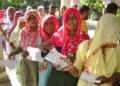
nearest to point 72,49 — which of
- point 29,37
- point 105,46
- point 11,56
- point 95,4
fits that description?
point 105,46

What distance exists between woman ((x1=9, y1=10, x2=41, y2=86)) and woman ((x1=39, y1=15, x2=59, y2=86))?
4.1 inches

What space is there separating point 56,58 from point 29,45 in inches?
39.4

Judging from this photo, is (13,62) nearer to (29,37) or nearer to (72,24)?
(29,37)

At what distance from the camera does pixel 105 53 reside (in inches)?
89.5

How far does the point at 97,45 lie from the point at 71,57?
58 centimetres

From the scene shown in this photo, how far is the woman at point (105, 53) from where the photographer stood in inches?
86.8

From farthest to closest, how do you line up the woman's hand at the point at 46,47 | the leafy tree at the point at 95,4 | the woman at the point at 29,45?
the leafy tree at the point at 95,4, the woman at the point at 29,45, the woman's hand at the point at 46,47

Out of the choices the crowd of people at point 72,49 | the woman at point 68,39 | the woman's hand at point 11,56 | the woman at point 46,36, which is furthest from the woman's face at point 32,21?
the woman at point 68,39

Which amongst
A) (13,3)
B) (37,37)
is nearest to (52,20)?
(37,37)

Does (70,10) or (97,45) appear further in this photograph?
(70,10)

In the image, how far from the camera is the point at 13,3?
80.4 ft

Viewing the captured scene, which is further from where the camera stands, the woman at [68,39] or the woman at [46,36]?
the woman at [46,36]

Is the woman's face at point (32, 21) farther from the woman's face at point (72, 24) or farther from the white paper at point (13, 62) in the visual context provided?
the woman's face at point (72, 24)

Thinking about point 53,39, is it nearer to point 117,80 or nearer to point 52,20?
point 52,20
